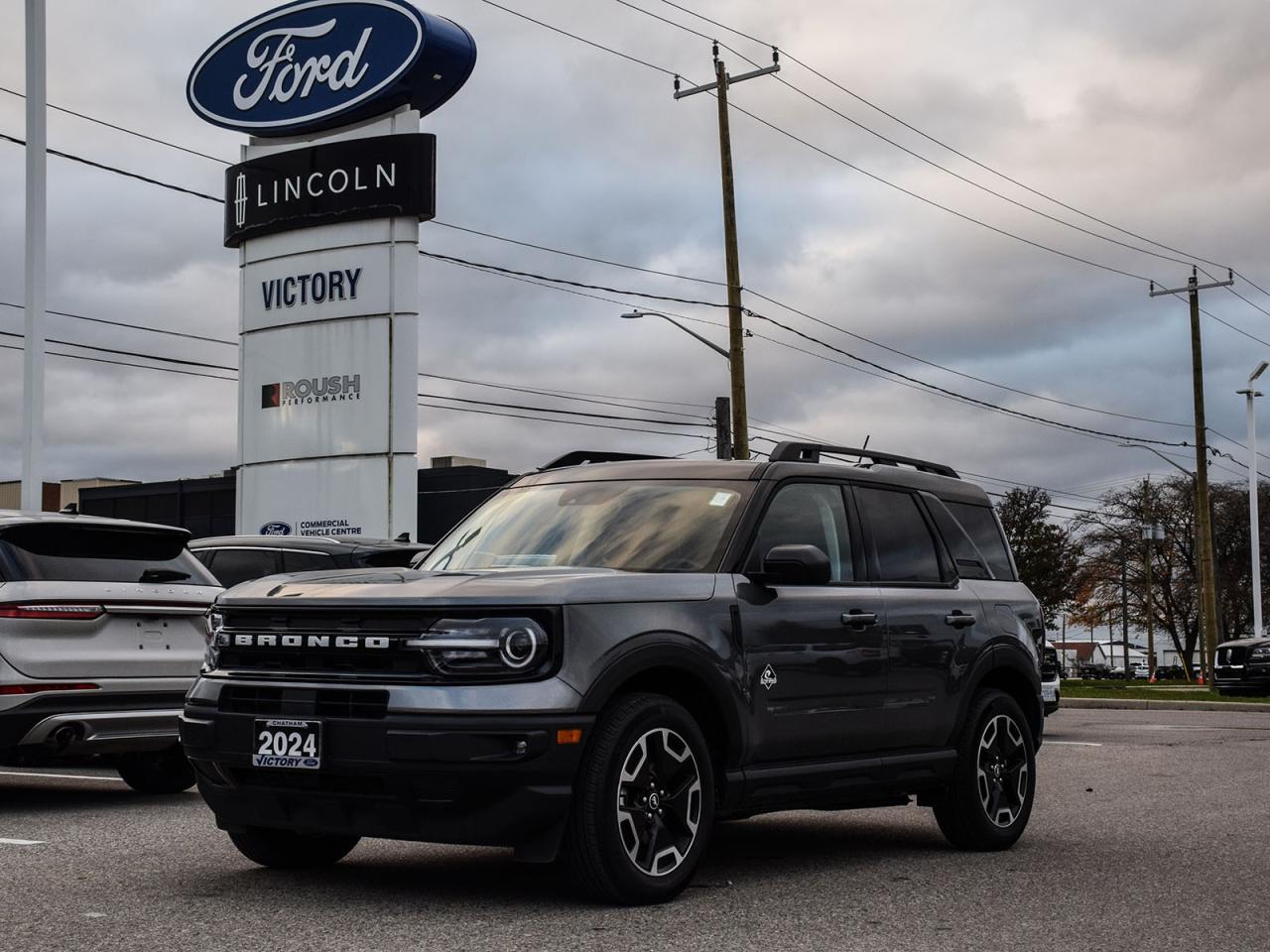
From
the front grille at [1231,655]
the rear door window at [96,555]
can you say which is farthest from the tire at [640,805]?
the front grille at [1231,655]

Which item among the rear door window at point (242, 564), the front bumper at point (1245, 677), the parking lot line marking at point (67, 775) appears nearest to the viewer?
the parking lot line marking at point (67, 775)

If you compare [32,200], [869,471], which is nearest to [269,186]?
[32,200]

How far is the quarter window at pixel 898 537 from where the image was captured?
26.5 ft

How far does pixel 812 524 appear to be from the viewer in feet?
25.2

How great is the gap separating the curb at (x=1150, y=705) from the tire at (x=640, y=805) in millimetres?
21741

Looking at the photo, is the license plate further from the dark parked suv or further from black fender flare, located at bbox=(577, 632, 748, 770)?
black fender flare, located at bbox=(577, 632, 748, 770)

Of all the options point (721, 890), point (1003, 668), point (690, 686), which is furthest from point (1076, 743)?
point (690, 686)

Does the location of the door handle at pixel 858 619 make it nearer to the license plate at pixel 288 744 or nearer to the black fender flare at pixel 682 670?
the black fender flare at pixel 682 670

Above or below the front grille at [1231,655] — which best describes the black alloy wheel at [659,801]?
above

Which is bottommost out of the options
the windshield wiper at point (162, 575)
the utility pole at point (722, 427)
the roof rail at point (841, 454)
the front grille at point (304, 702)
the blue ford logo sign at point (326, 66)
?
the front grille at point (304, 702)

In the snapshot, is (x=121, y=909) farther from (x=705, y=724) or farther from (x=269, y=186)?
(x=269, y=186)

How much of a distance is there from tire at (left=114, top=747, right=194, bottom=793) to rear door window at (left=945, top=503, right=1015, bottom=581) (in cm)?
513

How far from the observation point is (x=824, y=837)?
8.72m

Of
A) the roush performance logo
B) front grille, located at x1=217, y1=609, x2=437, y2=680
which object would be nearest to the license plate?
front grille, located at x1=217, y1=609, x2=437, y2=680
